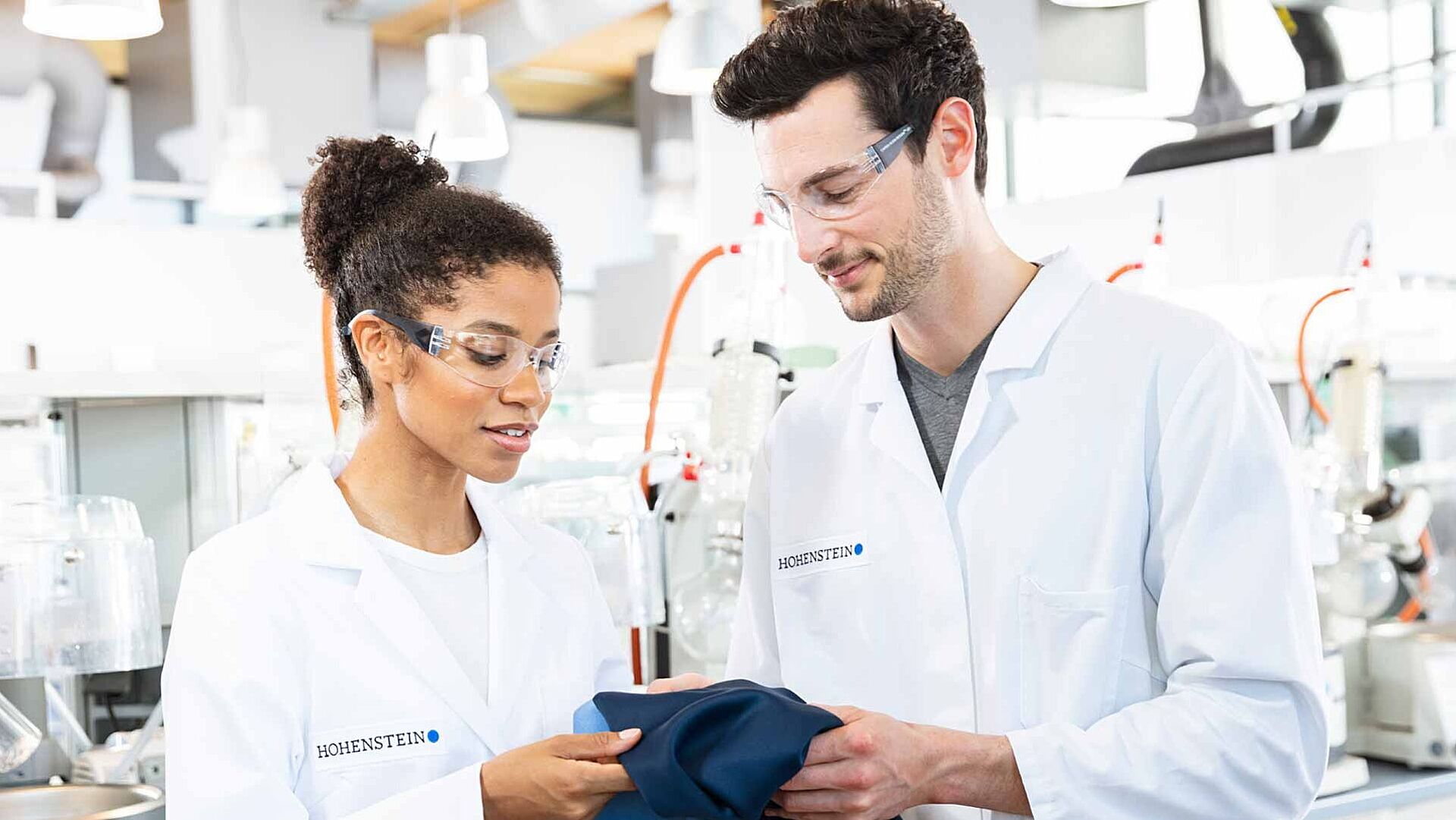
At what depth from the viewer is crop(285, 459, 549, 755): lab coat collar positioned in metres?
1.40

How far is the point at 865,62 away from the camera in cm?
152

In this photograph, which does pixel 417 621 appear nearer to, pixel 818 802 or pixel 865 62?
pixel 818 802

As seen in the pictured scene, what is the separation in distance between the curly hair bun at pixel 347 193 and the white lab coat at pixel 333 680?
0.24 meters

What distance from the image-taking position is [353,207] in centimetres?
151

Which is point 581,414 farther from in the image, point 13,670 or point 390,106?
point 390,106

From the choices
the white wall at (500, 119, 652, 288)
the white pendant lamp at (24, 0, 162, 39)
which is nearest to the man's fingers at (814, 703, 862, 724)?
the white pendant lamp at (24, 0, 162, 39)

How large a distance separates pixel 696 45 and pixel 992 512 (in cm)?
211

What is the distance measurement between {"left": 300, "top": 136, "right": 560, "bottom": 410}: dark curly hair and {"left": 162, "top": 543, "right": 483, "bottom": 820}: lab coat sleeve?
277mm

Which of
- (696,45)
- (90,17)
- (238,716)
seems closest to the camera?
(238,716)

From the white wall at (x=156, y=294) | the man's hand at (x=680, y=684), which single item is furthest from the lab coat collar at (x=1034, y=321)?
the white wall at (x=156, y=294)

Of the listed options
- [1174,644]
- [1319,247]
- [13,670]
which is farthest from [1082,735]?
[1319,247]

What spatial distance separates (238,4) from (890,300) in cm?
611

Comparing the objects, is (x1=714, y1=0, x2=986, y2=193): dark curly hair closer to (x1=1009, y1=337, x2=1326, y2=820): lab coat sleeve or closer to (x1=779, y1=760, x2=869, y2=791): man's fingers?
(x1=1009, y1=337, x2=1326, y2=820): lab coat sleeve

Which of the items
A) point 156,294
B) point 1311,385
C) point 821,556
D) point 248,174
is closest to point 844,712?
point 821,556
